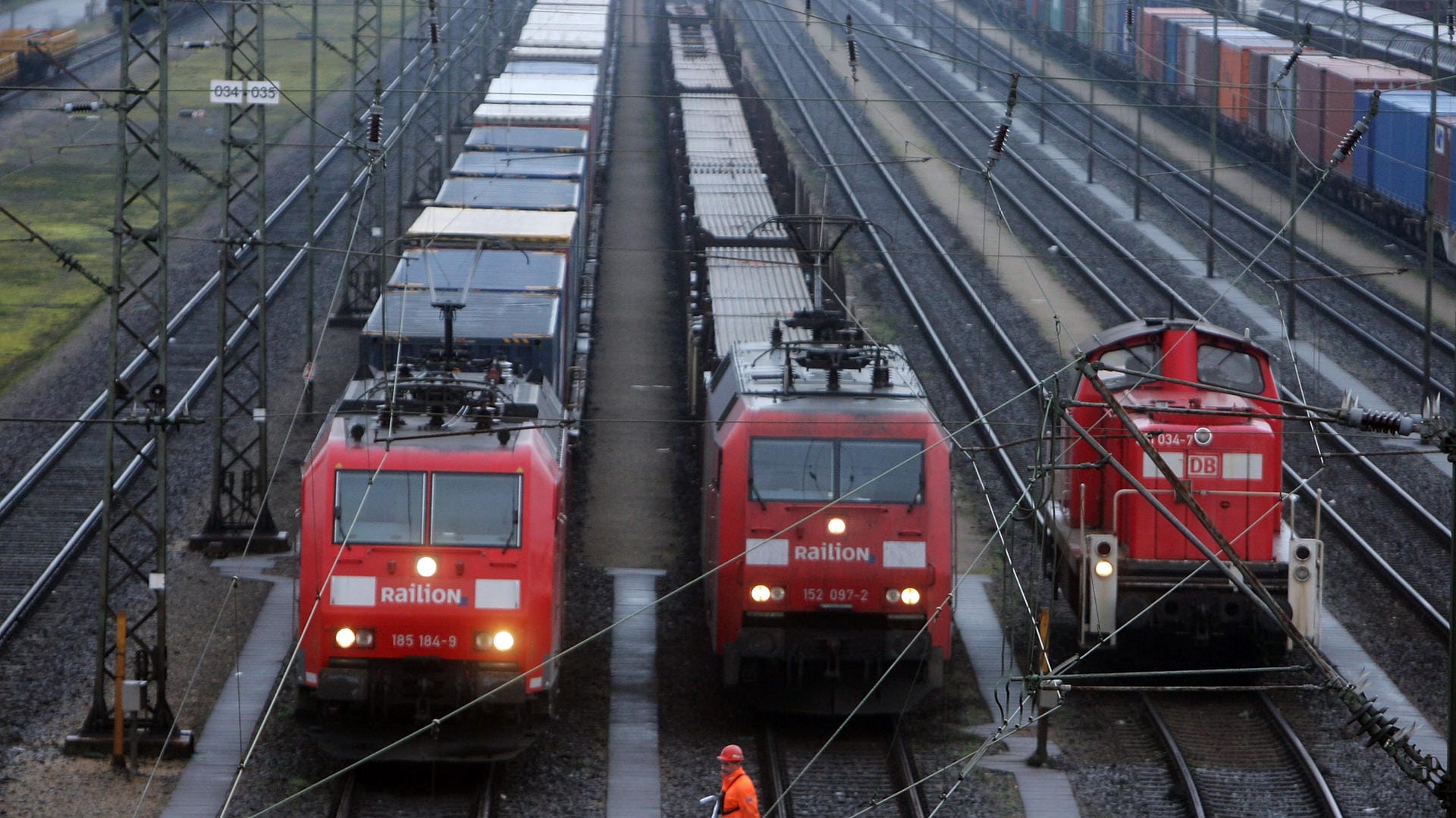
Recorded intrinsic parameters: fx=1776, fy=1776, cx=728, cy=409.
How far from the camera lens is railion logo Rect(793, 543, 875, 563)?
51.6 feet

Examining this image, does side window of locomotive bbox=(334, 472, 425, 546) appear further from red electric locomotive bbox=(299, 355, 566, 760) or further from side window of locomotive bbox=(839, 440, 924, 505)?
side window of locomotive bbox=(839, 440, 924, 505)

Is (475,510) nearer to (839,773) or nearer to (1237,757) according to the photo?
(839,773)

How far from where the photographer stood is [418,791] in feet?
49.5

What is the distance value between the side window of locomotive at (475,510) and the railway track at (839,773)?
10.1ft

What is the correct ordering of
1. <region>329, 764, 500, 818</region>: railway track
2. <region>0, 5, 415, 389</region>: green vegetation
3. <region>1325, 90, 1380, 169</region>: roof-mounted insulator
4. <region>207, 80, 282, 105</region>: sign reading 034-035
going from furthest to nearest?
<region>0, 5, 415, 389</region>: green vegetation
<region>1325, 90, 1380, 169</region>: roof-mounted insulator
<region>207, 80, 282, 105</region>: sign reading 034-035
<region>329, 764, 500, 818</region>: railway track

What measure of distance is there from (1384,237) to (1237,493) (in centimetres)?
2481

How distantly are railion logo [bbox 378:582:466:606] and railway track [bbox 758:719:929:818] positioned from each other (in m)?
3.12

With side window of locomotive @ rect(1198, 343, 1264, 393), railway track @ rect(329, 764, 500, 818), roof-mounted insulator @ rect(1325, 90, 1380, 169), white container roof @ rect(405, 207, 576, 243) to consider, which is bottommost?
railway track @ rect(329, 764, 500, 818)

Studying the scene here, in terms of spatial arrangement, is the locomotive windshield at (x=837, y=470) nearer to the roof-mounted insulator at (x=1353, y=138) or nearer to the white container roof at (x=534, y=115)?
the roof-mounted insulator at (x=1353, y=138)

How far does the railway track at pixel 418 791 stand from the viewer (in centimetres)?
1466

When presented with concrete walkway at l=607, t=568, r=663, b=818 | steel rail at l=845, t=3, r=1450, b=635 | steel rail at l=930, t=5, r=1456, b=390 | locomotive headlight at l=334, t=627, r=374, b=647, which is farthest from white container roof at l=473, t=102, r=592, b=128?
locomotive headlight at l=334, t=627, r=374, b=647

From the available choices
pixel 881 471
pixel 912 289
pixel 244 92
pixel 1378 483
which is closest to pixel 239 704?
pixel 881 471

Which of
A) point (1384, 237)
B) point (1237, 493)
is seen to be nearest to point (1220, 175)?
point (1384, 237)

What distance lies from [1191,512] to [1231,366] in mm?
1601
